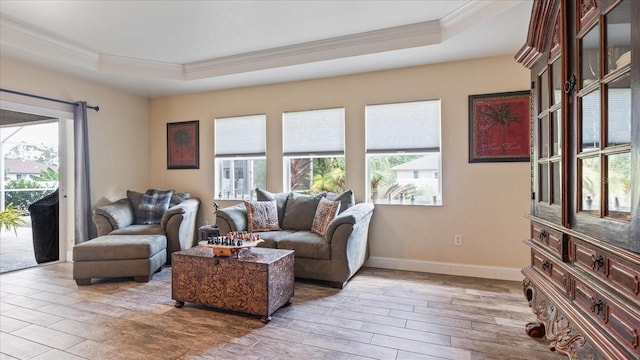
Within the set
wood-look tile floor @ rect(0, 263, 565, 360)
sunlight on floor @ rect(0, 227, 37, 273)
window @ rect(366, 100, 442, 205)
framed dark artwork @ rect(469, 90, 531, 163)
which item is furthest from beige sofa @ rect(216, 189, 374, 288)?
sunlight on floor @ rect(0, 227, 37, 273)

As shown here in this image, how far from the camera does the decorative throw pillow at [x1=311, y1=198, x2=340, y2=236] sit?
11.7 ft

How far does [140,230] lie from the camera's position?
4000 millimetres

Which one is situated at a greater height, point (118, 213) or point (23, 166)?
point (23, 166)

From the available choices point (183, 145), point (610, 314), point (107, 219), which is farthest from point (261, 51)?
point (610, 314)

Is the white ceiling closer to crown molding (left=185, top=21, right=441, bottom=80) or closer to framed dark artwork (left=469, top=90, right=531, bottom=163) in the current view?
crown molding (left=185, top=21, right=441, bottom=80)

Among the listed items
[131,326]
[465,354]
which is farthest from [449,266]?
[131,326]

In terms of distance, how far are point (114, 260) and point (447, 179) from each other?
3766 millimetres

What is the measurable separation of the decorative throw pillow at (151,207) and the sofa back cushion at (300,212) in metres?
1.80

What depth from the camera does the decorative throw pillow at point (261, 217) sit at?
12.6ft

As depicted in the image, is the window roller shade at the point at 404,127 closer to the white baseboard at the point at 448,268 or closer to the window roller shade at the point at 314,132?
the window roller shade at the point at 314,132

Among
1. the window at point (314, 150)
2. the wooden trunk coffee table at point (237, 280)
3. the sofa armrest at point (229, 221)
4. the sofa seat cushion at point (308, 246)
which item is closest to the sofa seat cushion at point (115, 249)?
the sofa armrest at point (229, 221)

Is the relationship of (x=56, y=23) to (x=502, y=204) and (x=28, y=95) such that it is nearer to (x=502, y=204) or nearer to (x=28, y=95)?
(x=28, y=95)

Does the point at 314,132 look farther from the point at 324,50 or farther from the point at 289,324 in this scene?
the point at 289,324

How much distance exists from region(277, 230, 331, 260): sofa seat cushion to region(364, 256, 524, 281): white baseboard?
102cm
